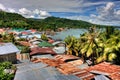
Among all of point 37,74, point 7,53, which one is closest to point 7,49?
point 7,53

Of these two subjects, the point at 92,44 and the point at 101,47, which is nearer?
the point at 92,44

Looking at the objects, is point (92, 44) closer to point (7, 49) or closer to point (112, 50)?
point (112, 50)

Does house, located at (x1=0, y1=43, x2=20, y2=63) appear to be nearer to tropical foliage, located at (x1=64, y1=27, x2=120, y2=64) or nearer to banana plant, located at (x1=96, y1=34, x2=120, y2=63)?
tropical foliage, located at (x1=64, y1=27, x2=120, y2=64)

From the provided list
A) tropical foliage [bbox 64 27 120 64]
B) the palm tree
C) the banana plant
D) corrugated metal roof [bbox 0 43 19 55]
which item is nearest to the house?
corrugated metal roof [bbox 0 43 19 55]

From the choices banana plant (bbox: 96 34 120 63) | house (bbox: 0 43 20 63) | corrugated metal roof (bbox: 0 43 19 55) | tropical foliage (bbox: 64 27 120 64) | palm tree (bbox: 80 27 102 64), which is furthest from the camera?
palm tree (bbox: 80 27 102 64)

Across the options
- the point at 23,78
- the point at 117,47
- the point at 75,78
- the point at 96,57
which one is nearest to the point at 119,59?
the point at 117,47

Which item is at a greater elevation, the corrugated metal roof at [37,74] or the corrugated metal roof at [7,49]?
the corrugated metal roof at [7,49]

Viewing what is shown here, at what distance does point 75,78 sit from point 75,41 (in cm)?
2754

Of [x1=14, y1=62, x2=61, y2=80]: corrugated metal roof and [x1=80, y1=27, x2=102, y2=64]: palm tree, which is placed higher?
[x1=80, y1=27, x2=102, y2=64]: palm tree

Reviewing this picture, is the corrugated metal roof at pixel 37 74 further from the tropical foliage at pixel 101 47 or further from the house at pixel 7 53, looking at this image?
the tropical foliage at pixel 101 47

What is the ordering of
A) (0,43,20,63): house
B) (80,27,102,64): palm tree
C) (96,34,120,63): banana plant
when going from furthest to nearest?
1. (80,27,102,64): palm tree
2. (96,34,120,63): banana plant
3. (0,43,20,63): house

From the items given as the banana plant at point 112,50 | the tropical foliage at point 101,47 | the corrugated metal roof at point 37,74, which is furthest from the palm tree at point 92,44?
the corrugated metal roof at point 37,74

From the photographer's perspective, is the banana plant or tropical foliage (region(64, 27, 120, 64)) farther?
tropical foliage (region(64, 27, 120, 64))

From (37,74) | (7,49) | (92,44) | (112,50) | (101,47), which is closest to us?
(37,74)
